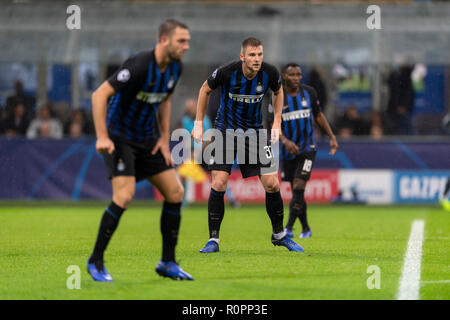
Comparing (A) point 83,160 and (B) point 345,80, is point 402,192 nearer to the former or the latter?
(B) point 345,80

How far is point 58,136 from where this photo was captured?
63.7 ft

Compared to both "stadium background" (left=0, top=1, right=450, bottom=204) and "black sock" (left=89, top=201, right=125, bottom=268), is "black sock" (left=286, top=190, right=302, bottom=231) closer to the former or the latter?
"black sock" (left=89, top=201, right=125, bottom=268)

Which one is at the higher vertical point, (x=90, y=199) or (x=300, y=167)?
(x=300, y=167)

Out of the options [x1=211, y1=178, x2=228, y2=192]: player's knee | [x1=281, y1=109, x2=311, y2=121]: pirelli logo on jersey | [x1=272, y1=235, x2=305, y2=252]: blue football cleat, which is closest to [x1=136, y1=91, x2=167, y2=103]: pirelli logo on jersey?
[x1=211, y1=178, x2=228, y2=192]: player's knee

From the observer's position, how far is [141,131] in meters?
6.93

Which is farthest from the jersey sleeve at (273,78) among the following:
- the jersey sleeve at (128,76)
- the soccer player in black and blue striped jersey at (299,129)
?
the jersey sleeve at (128,76)

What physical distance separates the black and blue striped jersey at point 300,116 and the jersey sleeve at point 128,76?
476 cm

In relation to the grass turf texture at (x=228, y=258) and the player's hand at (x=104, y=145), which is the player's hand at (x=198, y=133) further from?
the player's hand at (x=104, y=145)

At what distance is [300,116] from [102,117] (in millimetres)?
5015

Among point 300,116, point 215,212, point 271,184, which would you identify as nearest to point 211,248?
point 215,212

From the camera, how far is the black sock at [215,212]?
9.25 m
